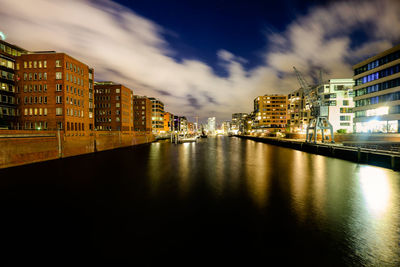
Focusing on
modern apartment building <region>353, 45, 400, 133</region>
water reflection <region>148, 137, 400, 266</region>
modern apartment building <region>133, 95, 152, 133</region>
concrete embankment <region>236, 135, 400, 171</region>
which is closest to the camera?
water reflection <region>148, 137, 400, 266</region>

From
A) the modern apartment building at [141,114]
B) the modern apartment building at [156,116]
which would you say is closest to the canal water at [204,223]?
the modern apartment building at [141,114]

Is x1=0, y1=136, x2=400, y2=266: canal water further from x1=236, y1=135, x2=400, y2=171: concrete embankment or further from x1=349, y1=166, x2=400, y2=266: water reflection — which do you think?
x1=236, y1=135, x2=400, y2=171: concrete embankment

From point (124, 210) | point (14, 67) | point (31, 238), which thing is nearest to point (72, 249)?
point (31, 238)

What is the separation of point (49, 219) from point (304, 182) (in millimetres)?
22904

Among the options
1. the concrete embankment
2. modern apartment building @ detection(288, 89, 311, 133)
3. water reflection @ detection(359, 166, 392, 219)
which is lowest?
water reflection @ detection(359, 166, 392, 219)

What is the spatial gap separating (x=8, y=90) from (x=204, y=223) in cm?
7033

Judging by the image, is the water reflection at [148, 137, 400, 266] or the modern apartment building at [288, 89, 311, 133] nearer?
the water reflection at [148, 137, 400, 266]

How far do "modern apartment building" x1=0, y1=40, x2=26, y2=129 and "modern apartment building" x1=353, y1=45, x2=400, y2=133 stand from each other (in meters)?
117

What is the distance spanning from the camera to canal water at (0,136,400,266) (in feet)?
23.7

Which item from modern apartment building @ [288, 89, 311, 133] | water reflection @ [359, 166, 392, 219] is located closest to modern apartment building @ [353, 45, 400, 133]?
modern apartment building @ [288, 89, 311, 133]

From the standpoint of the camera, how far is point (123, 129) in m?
81.3

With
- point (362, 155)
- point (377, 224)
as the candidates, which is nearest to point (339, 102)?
point (362, 155)

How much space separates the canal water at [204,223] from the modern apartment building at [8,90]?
45853 mm

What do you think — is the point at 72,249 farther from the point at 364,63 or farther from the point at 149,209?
the point at 364,63
